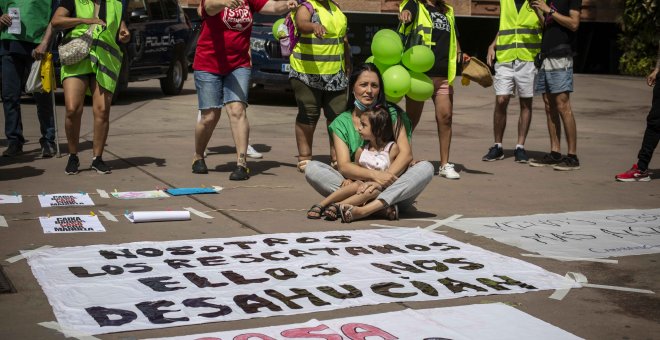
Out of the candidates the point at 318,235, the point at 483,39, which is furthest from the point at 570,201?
the point at 483,39

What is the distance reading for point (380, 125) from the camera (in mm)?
7246

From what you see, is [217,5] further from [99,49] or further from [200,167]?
[200,167]

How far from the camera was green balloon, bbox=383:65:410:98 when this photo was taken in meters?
7.96

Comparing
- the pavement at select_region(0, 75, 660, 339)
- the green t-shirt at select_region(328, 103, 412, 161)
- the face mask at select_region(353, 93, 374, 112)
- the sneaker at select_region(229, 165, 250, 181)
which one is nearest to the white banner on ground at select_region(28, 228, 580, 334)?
the pavement at select_region(0, 75, 660, 339)

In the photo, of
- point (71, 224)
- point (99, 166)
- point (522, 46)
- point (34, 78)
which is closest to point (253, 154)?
point (99, 166)

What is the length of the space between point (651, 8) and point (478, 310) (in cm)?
1857

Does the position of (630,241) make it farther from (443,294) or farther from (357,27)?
(357,27)

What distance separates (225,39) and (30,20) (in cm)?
232

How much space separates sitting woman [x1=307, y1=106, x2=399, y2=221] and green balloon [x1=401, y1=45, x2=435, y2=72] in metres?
1.22

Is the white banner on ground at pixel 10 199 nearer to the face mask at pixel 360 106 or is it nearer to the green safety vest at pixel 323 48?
the face mask at pixel 360 106

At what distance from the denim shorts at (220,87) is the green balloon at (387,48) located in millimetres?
1430

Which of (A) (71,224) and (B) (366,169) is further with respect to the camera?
(B) (366,169)

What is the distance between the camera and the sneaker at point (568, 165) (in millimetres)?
10188

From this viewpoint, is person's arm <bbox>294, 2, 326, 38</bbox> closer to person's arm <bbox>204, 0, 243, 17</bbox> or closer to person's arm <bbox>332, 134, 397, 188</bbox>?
person's arm <bbox>204, 0, 243, 17</bbox>
